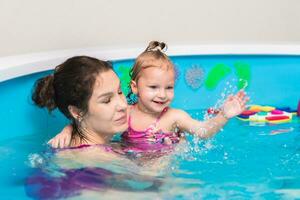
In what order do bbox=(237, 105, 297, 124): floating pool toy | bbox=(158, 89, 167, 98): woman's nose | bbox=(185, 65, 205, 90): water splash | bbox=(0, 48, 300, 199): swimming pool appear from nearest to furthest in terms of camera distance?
bbox=(0, 48, 300, 199): swimming pool
bbox=(158, 89, 167, 98): woman's nose
bbox=(237, 105, 297, 124): floating pool toy
bbox=(185, 65, 205, 90): water splash

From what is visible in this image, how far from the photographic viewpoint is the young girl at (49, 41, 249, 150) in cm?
254

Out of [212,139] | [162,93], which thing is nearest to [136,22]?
[212,139]

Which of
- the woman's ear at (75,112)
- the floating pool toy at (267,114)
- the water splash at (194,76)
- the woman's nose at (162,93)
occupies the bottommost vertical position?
the woman's ear at (75,112)

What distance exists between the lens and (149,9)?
473cm

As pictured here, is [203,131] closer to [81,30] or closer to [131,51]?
[131,51]

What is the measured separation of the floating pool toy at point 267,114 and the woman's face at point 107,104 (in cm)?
114

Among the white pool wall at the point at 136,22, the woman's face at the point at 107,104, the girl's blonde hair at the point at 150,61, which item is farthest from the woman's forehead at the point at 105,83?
the white pool wall at the point at 136,22

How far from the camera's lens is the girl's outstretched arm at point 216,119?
2406 millimetres

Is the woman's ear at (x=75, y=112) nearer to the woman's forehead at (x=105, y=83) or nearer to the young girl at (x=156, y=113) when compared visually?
the woman's forehead at (x=105, y=83)

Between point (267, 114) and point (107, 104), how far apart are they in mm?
1339

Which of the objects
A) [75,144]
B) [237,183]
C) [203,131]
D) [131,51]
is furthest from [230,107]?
[131,51]

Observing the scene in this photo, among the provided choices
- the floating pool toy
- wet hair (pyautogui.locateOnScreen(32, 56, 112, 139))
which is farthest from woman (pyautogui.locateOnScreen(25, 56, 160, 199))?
the floating pool toy

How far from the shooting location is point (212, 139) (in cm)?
277

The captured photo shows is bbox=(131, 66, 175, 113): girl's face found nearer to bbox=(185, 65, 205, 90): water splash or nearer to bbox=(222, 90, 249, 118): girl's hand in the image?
bbox=(222, 90, 249, 118): girl's hand
